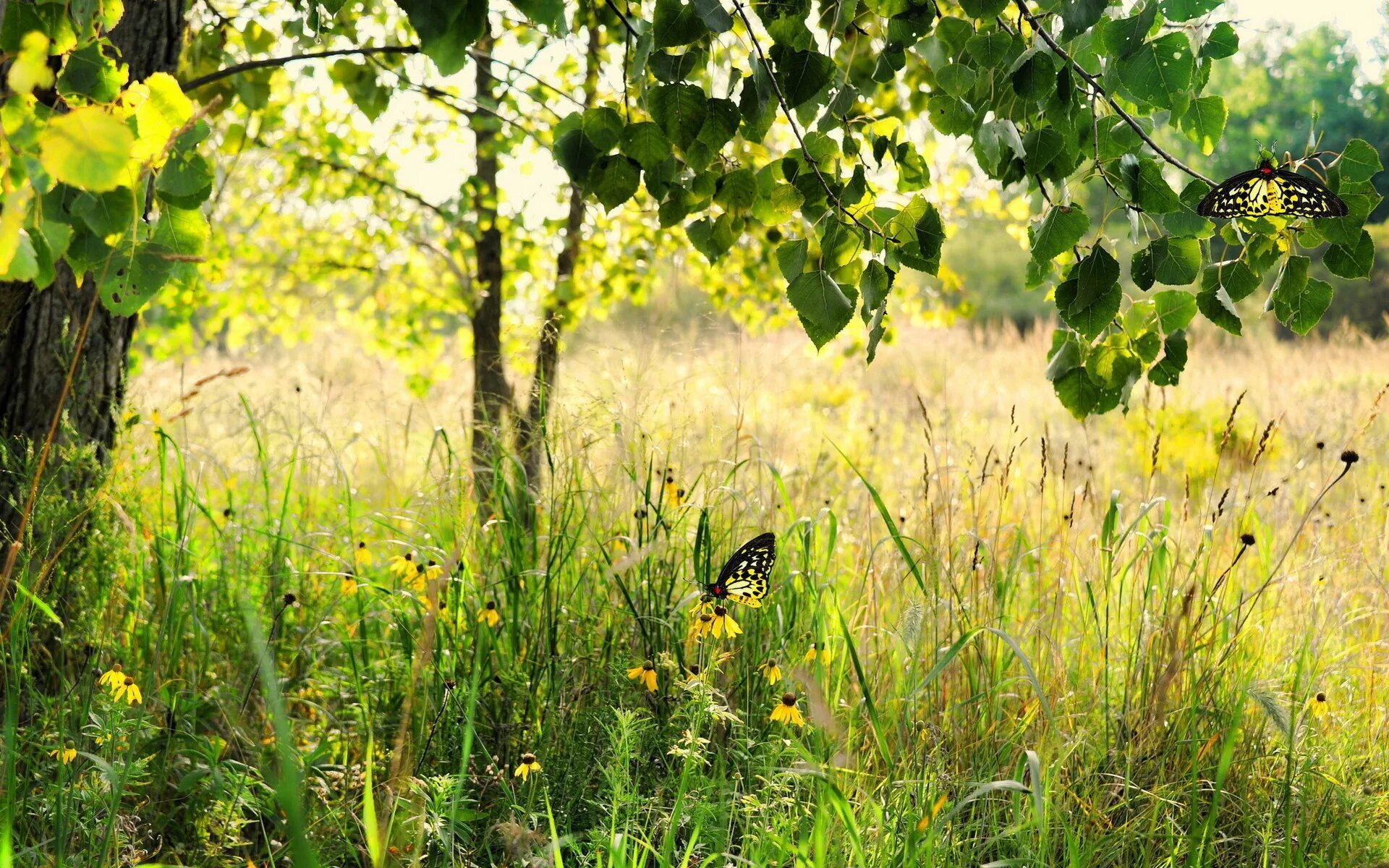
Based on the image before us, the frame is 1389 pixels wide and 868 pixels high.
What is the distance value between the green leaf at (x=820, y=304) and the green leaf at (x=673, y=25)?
1.17 ft

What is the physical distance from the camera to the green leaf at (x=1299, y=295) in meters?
1.50

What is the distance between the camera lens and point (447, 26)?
1.15 meters

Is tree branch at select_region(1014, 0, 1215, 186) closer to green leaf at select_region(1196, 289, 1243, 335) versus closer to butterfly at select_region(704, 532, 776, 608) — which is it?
green leaf at select_region(1196, 289, 1243, 335)

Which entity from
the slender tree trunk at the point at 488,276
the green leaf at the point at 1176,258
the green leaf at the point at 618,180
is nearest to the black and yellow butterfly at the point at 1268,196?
the green leaf at the point at 1176,258

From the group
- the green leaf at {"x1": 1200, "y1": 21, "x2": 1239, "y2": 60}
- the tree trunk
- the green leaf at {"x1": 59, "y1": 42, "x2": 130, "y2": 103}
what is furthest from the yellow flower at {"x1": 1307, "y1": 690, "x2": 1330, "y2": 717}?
the tree trunk

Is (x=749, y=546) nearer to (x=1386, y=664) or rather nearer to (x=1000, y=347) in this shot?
(x=1386, y=664)

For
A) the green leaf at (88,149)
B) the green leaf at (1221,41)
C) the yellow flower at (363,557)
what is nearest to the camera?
the green leaf at (88,149)

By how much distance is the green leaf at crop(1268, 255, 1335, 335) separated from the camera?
4.92 ft

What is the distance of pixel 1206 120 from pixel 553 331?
5.63 ft

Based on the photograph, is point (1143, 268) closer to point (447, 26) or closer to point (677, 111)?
point (677, 111)

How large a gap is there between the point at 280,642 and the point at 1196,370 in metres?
9.34

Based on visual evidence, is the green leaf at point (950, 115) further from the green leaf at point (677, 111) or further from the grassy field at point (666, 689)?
the grassy field at point (666, 689)

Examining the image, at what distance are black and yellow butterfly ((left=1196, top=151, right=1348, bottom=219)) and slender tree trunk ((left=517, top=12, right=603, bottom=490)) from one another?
137cm

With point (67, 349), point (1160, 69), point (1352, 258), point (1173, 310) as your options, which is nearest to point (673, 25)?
point (1160, 69)
